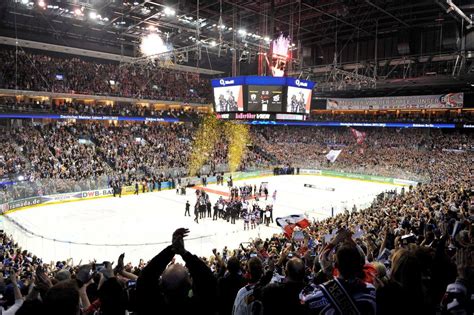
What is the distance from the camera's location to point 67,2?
921 inches

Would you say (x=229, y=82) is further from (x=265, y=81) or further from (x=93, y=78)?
(x=93, y=78)

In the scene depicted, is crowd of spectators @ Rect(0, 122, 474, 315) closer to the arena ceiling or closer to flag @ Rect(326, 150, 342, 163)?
the arena ceiling

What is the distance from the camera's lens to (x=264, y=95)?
1752 centimetres

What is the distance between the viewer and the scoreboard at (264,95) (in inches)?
683

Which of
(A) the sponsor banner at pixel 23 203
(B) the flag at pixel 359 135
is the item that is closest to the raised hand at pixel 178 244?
(A) the sponsor banner at pixel 23 203

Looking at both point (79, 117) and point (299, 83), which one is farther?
point (79, 117)

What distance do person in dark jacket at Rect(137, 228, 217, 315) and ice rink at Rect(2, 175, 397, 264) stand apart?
1124 centimetres

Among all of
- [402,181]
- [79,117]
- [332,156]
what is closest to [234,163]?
[332,156]

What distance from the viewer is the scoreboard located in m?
17.3

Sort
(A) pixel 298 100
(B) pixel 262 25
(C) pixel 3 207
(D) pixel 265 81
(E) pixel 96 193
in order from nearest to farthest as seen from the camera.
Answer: (D) pixel 265 81
(A) pixel 298 100
(C) pixel 3 207
(E) pixel 96 193
(B) pixel 262 25

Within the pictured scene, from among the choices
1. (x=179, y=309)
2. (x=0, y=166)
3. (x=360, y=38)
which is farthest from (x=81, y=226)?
(x=360, y=38)

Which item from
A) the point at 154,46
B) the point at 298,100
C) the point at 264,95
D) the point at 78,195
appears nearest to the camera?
the point at 264,95

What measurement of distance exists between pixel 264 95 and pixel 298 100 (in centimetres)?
183

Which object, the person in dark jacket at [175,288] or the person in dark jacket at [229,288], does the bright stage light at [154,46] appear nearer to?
the person in dark jacket at [229,288]
